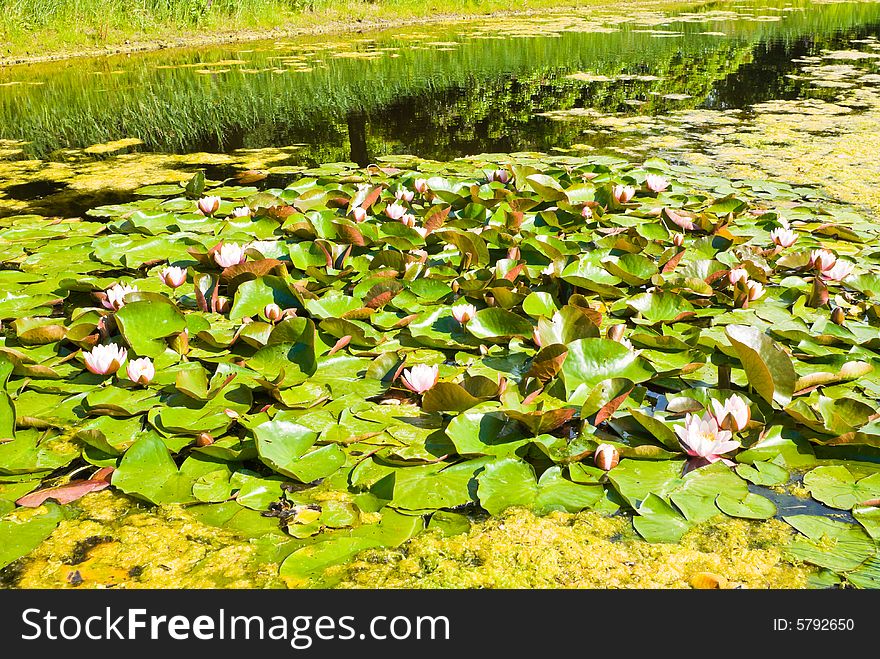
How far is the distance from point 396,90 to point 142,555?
691 centimetres

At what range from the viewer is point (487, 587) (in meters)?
1.43

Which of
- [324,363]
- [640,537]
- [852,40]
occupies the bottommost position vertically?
[640,537]

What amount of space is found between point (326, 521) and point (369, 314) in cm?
106

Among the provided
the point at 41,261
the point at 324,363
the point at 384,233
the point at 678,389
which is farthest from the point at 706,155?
the point at 41,261

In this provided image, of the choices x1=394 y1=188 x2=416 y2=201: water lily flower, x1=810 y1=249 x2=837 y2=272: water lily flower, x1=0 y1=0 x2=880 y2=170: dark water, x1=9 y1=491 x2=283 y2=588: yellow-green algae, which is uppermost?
x1=0 y1=0 x2=880 y2=170: dark water

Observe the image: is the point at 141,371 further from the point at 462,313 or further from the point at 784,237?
the point at 784,237

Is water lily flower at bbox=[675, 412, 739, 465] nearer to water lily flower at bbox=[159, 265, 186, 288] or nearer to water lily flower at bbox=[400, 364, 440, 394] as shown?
water lily flower at bbox=[400, 364, 440, 394]

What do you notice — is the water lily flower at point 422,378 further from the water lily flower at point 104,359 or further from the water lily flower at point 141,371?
the water lily flower at point 104,359

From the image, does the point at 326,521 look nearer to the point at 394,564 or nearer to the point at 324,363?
the point at 394,564

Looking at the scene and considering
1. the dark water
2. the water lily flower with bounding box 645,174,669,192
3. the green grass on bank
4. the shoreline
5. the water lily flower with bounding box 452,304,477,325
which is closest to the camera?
the water lily flower with bounding box 452,304,477,325

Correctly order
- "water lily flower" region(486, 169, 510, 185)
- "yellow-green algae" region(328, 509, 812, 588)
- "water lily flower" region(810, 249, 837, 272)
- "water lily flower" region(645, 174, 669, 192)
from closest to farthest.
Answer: "yellow-green algae" region(328, 509, 812, 588), "water lily flower" region(810, 249, 837, 272), "water lily flower" region(645, 174, 669, 192), "water lily flower" region(486, 169, 510, 185)

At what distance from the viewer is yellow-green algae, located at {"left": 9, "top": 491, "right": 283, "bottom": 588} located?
1.45 meters

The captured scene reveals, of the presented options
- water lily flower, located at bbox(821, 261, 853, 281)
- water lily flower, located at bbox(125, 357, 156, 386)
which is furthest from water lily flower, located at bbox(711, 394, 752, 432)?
water lily flower, located at bbox(125, 357, 156, 386)

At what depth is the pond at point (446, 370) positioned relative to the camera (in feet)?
5.03
